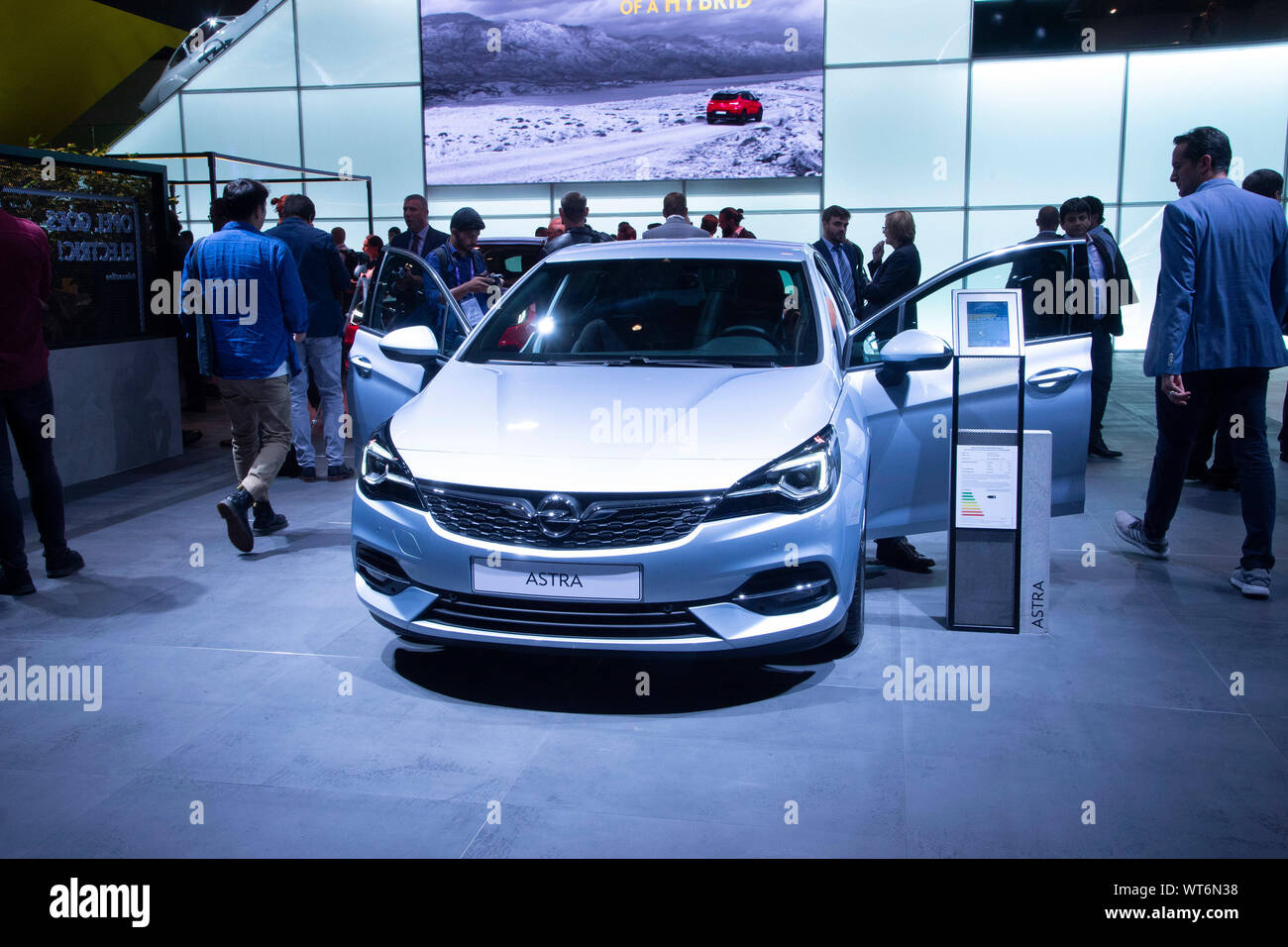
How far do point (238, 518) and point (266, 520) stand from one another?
63 cm

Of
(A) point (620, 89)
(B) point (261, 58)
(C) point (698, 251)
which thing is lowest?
(C) point (698, 251)

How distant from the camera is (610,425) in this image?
351 centimetres

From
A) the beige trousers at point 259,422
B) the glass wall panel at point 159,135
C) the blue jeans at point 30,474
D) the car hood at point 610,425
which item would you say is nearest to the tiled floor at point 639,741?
the blue jeans at point 30,474

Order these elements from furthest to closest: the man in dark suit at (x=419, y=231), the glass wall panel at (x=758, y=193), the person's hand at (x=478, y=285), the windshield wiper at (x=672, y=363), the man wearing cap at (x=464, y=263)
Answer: the glass wall panel at (x=758, y=193) → the man in dark suit at (x=419, y=231) → the man wearing cap at (x=464, y=263) → the person's hand at (x=478, y=285) → the windshield wiper at (x=672, y=363)

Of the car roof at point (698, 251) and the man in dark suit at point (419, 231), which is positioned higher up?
the man in dark suit at point (419, 231)

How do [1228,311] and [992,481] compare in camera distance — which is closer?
[992,481]

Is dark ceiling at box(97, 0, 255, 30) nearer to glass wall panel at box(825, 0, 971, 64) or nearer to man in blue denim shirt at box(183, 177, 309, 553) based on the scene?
glass wall panel at box(825, 0, 971, 64)

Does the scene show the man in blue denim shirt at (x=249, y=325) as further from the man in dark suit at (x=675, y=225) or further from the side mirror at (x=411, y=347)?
the man in dark suit at (x=675, y=225)

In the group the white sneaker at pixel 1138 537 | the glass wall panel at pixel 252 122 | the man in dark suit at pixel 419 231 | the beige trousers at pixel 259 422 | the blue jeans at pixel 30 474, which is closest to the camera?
the blue jeans at pixel 30 474

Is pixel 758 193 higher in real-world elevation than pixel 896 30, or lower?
lower

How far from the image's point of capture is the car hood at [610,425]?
3.25m

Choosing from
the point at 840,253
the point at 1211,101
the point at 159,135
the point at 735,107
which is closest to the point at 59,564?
the point at 840,253

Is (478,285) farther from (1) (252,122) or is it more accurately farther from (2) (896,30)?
(1) (252,122)
